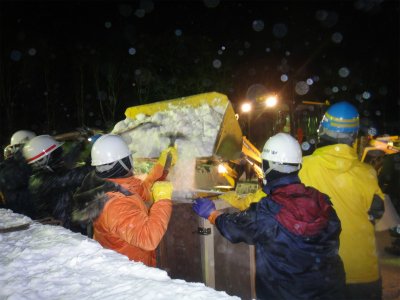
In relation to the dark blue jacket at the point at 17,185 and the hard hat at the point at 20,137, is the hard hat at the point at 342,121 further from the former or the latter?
the hard hat at the point at 20,137

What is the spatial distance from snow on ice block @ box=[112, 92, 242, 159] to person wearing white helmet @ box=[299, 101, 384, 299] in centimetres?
189

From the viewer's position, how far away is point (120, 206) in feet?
7.89

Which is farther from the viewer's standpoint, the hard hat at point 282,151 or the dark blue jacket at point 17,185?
the dark blue jacket at point 17,185

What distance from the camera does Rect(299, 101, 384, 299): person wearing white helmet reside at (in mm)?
2619

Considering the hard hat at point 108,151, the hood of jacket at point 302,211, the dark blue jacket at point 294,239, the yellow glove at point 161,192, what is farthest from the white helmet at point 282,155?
the hard hat at point 108,151

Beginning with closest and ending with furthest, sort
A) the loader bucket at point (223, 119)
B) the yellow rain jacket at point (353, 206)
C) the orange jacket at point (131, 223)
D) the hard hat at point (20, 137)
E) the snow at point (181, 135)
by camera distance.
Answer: the orange jacket at point (131, 223), the yellow rain jacket at point (353, 206), the snow at point (181, 135), the loader bucket at point (223, 119), the hard hat at point (20, 137)

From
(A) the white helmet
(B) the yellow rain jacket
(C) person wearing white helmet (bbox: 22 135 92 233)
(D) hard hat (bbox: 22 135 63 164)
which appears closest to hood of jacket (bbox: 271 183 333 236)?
(A) the white helmet

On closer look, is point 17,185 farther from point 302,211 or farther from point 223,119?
point 302,211

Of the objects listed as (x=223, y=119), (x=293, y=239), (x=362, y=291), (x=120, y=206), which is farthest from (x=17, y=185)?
(x=362, y=291)

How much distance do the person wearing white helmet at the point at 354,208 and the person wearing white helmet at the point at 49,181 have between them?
284 centimetres

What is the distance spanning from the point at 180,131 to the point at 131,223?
2.38m

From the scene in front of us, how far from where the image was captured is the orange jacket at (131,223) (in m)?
2.32

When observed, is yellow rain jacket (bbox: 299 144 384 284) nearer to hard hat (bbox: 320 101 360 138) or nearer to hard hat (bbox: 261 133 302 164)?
hard hat (bbox: 320 101 360 138)

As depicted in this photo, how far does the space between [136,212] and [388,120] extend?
22000mm
